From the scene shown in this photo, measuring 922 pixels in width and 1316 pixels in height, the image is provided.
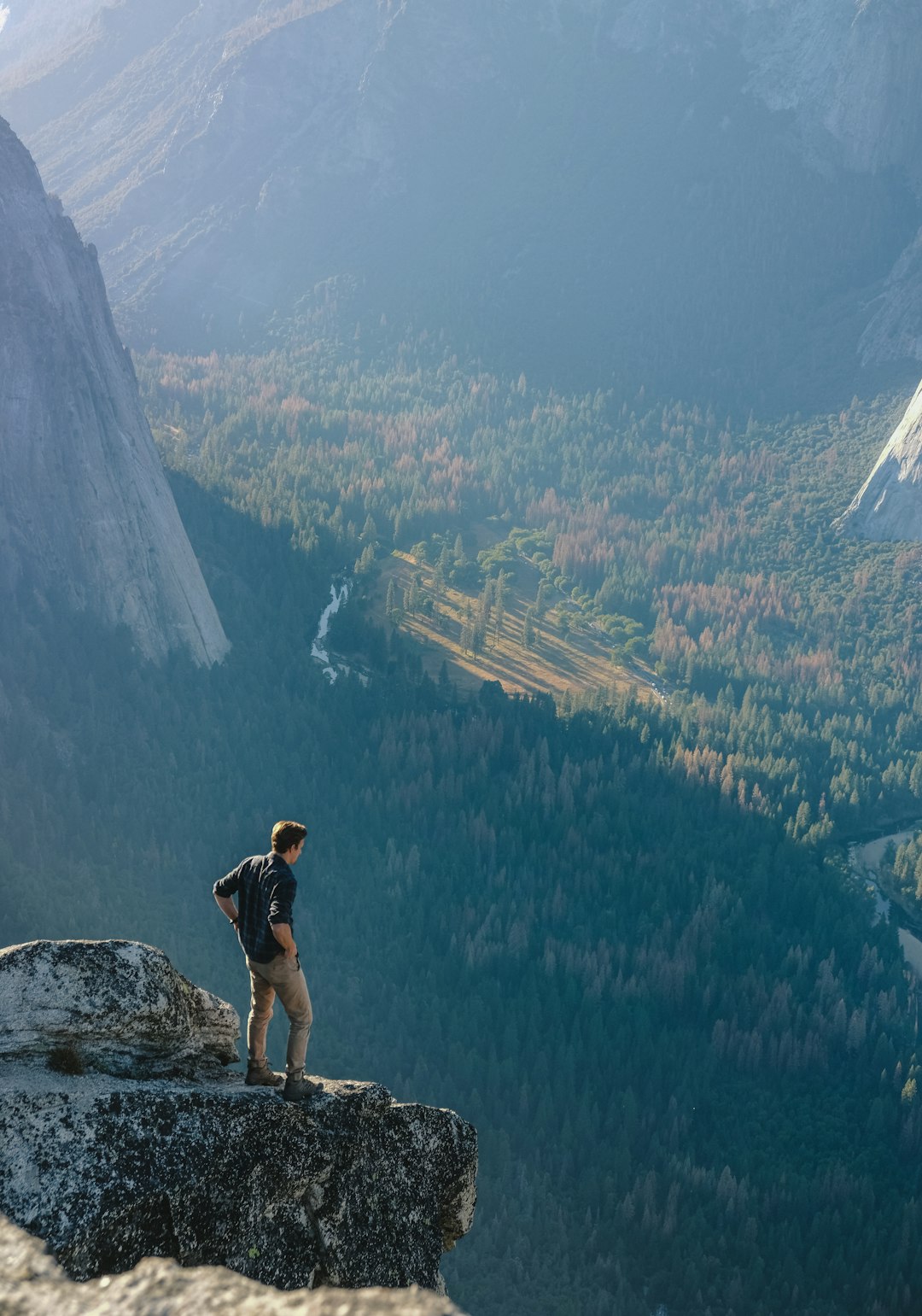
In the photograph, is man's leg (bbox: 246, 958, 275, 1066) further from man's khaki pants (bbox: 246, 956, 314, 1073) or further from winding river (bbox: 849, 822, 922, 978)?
winding river (bbox: 849, 822, 922, 978)

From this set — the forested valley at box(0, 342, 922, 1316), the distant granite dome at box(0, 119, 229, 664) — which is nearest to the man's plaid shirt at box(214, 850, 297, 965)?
the forested valley at box(0, 342, 922, 1316)

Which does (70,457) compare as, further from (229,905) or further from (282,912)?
(282,912)

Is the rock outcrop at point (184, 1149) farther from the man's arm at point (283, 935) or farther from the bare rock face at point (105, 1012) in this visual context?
the man's arm at point (283, 935)

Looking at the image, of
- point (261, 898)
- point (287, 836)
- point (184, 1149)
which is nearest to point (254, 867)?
point (261, 898)

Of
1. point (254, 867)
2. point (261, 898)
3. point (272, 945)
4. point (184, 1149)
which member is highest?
point (254, 867)

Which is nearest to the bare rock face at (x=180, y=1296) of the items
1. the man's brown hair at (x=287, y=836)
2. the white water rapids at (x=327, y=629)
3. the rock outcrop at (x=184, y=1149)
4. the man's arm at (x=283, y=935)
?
the rock outcrop at (x=184, y=1149)

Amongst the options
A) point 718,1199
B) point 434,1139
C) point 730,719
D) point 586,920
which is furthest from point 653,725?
point 434,1139

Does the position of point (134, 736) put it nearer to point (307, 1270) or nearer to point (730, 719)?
point (730, 719)
